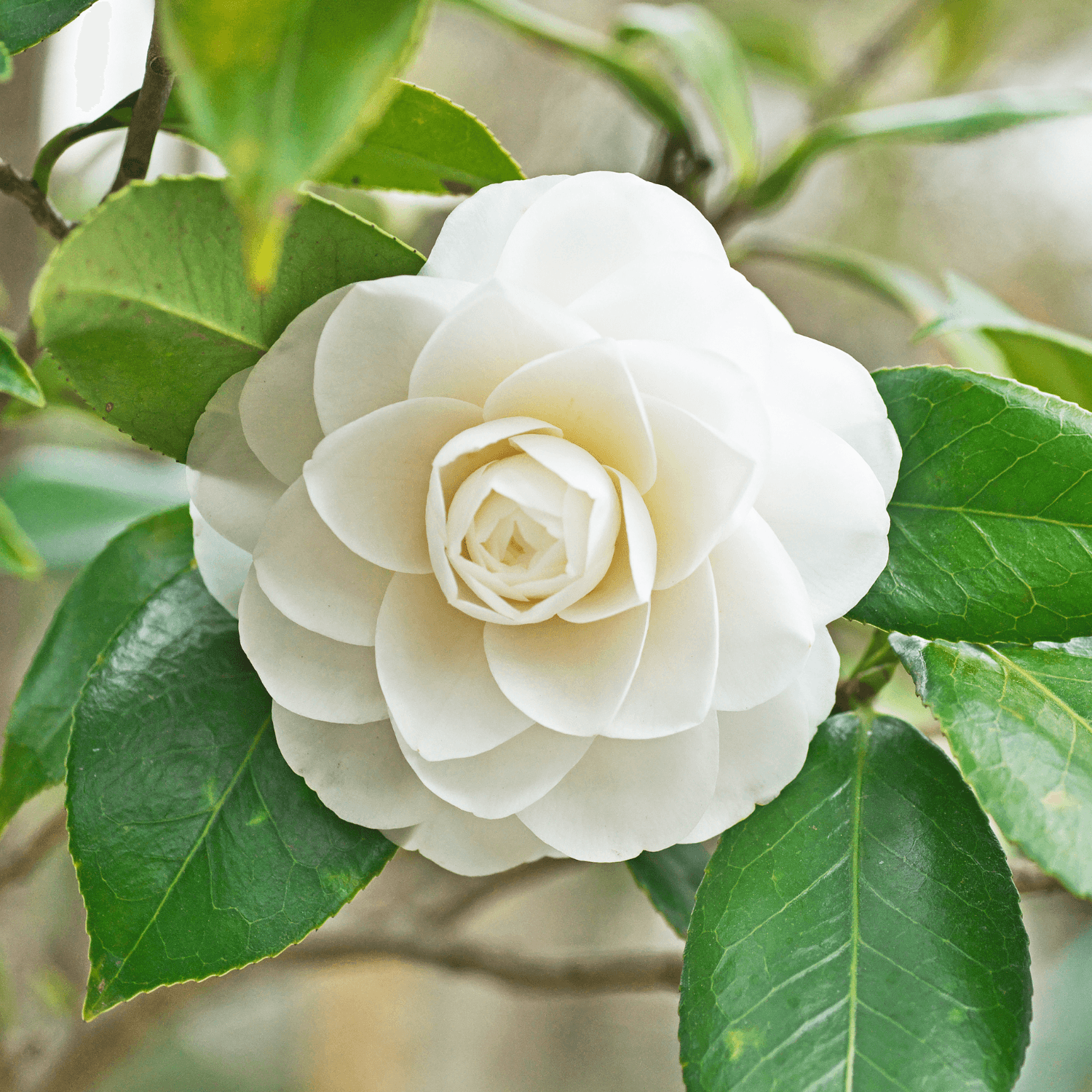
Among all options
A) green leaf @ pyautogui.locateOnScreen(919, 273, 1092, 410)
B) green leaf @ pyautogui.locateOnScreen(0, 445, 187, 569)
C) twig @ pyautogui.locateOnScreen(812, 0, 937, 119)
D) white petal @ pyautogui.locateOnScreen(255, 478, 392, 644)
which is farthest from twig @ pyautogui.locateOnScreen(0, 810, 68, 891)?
twig @ pyautogui.locateOnScreen(812, 0, 937, 119)

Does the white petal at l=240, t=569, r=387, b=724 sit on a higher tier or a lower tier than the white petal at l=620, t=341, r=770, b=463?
lower

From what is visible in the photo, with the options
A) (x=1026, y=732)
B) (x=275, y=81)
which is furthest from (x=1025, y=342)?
(x=275, y=81)

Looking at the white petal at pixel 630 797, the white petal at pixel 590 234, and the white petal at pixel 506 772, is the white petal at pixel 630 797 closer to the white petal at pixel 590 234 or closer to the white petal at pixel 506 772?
the white petal at pixel 506 772

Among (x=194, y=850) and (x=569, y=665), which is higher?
(x=569, y=665)

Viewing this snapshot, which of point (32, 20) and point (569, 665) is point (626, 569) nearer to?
point (569, 665)

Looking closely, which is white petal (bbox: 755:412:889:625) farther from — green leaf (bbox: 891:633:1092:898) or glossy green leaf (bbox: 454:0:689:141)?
glossy green leaf (bbox: 454:0:689:141)

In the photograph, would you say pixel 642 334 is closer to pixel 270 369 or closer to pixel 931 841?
pixel 270 369
